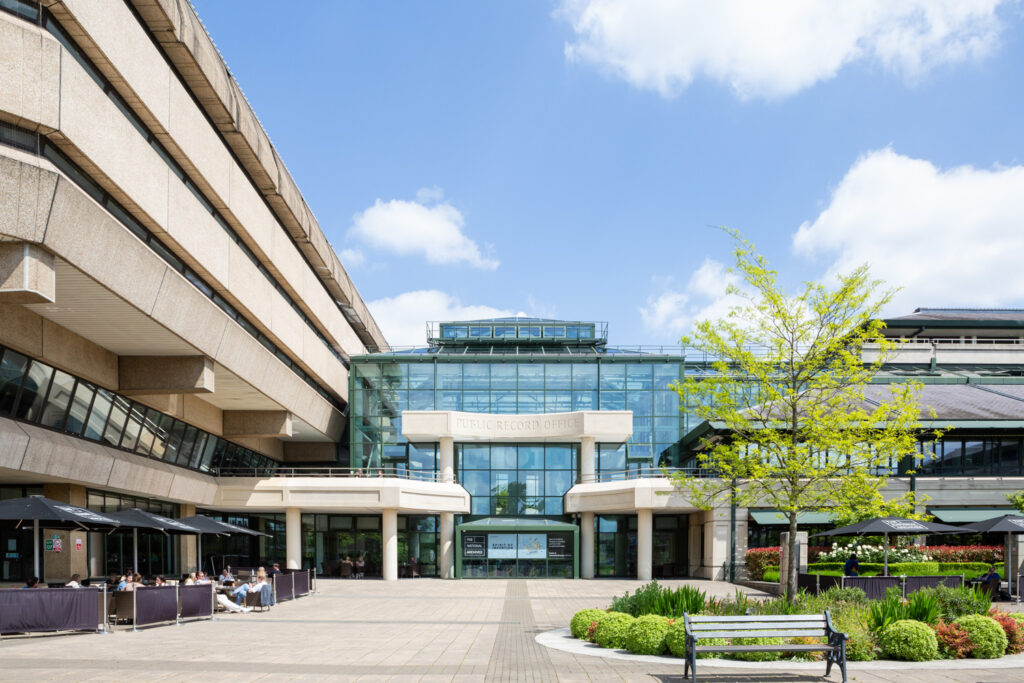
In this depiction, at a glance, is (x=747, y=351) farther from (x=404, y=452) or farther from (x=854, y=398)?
(x=404, y=452)

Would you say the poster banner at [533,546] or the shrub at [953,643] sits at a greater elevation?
the shrub at [953,643]

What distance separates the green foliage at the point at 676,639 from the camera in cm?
1498

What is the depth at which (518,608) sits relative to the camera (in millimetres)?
26656

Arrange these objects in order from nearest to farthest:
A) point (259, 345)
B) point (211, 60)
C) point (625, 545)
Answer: point (211, 60) < point (259, 345) < point (625, 545)

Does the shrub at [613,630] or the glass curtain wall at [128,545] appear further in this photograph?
the glass curtain wall at [128,545]

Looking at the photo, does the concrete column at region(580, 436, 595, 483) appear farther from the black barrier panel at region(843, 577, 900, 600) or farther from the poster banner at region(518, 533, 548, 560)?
the black barrier panel at region(843, 577, 900, 600)

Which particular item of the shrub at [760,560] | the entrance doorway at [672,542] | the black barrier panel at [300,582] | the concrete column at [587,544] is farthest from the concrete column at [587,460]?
the black barrier panel at [300,582]

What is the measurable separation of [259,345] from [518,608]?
48.4ft

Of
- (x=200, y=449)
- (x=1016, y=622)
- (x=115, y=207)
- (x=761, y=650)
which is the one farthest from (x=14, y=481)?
(x=1016, y=622)

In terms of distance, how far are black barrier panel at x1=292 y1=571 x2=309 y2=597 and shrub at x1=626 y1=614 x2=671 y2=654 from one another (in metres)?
18.0

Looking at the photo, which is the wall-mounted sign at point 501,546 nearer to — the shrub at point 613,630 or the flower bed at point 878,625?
the flower bed at point 878,625

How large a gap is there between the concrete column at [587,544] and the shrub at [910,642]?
3178 cm

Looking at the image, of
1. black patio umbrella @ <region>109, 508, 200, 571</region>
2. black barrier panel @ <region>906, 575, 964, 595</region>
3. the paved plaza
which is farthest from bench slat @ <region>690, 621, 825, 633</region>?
black patio umbrella @ <region>109, 508, 200, 571</region>

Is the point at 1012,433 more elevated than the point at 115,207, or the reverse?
the point at 115,207
